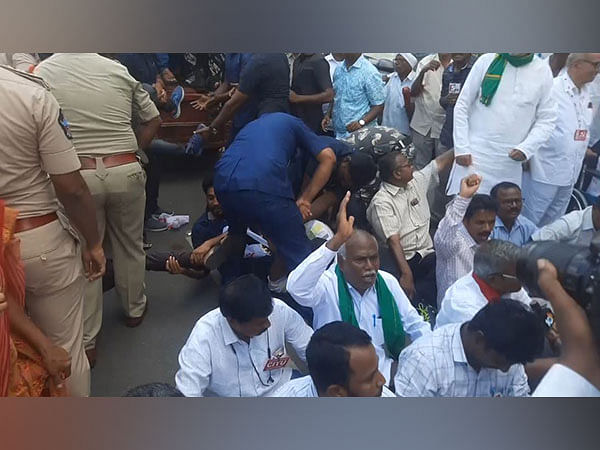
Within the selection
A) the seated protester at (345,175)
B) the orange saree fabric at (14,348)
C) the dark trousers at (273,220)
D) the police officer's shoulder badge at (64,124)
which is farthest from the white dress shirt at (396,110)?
the orange saree fabric at (14,348)

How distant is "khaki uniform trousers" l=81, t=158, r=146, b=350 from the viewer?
1.87 m

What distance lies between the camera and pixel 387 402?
1958 millimetres

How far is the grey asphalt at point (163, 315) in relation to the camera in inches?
74.6

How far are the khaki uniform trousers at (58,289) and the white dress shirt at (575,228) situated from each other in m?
1.43

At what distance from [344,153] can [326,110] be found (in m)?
0.14

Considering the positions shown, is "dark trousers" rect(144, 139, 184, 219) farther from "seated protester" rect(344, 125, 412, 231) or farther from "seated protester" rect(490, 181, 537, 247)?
"seated protester" rect(490, 181, 537, 247)

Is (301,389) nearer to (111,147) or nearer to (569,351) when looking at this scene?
(569,351)

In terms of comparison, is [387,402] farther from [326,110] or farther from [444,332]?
[326,110]

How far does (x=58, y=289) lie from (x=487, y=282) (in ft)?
4.19

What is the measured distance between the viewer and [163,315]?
1.92 metres

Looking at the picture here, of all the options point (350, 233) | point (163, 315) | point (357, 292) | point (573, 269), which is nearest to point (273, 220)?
point (350, 233)

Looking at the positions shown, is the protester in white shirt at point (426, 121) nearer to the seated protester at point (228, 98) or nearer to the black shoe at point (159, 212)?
the seated protester at point (228, 98)

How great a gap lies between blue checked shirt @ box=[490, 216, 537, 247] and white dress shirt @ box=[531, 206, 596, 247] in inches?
2.6

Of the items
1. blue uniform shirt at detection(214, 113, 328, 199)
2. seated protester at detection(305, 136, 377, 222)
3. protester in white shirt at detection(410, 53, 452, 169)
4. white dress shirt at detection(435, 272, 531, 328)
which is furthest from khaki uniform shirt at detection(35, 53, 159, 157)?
white dress shirt at detection(435, 272, 531, 328)
